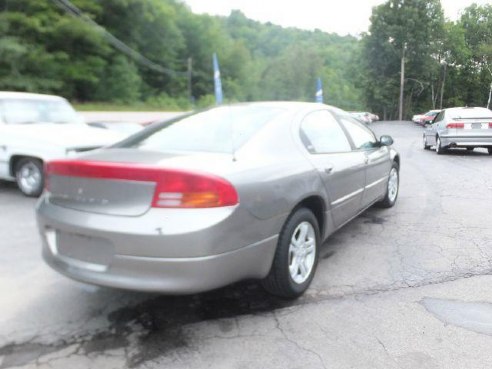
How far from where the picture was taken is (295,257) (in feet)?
11.2

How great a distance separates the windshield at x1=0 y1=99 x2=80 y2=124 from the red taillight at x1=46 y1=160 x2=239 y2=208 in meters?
5.37

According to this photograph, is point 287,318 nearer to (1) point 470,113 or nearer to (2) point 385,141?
(2) point 385,141

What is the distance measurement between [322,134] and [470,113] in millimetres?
10849

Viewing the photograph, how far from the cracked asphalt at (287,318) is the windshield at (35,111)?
3146 millimetres

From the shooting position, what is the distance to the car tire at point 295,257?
3.20m

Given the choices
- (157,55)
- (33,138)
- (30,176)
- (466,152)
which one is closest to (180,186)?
(33,138)

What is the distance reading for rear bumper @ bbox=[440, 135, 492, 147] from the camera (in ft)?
41.8

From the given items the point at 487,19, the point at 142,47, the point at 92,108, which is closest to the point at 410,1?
the point at 487,19

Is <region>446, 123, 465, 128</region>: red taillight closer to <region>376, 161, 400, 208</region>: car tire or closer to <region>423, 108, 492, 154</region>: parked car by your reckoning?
<region>423, 108, 492, 154</region>: parked car

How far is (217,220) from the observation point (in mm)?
2656

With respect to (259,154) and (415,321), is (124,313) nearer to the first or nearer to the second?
(259,154)

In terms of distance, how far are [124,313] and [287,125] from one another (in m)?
1.86

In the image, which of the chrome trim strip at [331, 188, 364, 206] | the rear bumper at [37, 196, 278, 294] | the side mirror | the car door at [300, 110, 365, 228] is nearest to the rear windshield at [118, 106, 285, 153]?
the car door at [300, 110, 365, 228]

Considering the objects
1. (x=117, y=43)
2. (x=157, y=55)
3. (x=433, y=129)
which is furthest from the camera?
(x=157, y=55)
